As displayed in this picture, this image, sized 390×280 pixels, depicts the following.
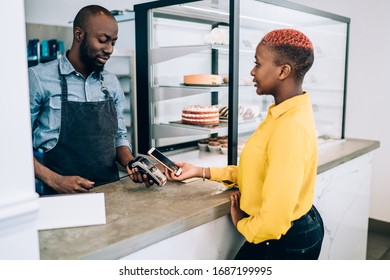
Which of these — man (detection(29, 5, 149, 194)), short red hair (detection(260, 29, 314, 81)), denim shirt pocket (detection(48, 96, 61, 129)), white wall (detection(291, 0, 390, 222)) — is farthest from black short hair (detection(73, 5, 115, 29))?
white wall (detection(291, 0, 390, 222))

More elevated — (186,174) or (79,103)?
(79,103)

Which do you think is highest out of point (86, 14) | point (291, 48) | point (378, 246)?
point (86, 14)

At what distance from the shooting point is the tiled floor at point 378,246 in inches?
138

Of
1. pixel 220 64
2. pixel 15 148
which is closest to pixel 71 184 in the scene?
pixel 15 148

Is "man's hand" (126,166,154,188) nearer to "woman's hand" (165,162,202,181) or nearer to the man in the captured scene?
"woman's hand" (165,162,202,181)

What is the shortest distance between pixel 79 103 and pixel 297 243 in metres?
1.25

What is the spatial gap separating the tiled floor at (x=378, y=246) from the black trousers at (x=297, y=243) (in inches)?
90.3

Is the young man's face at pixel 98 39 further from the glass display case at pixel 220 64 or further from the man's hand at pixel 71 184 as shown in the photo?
the man's hand at pixel 71 184

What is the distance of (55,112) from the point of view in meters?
1.95

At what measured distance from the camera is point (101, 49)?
1938mm

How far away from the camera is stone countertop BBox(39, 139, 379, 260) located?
121 cm

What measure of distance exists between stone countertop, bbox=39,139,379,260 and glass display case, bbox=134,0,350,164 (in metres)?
0.33

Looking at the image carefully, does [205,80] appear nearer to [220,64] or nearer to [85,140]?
[220,64]
